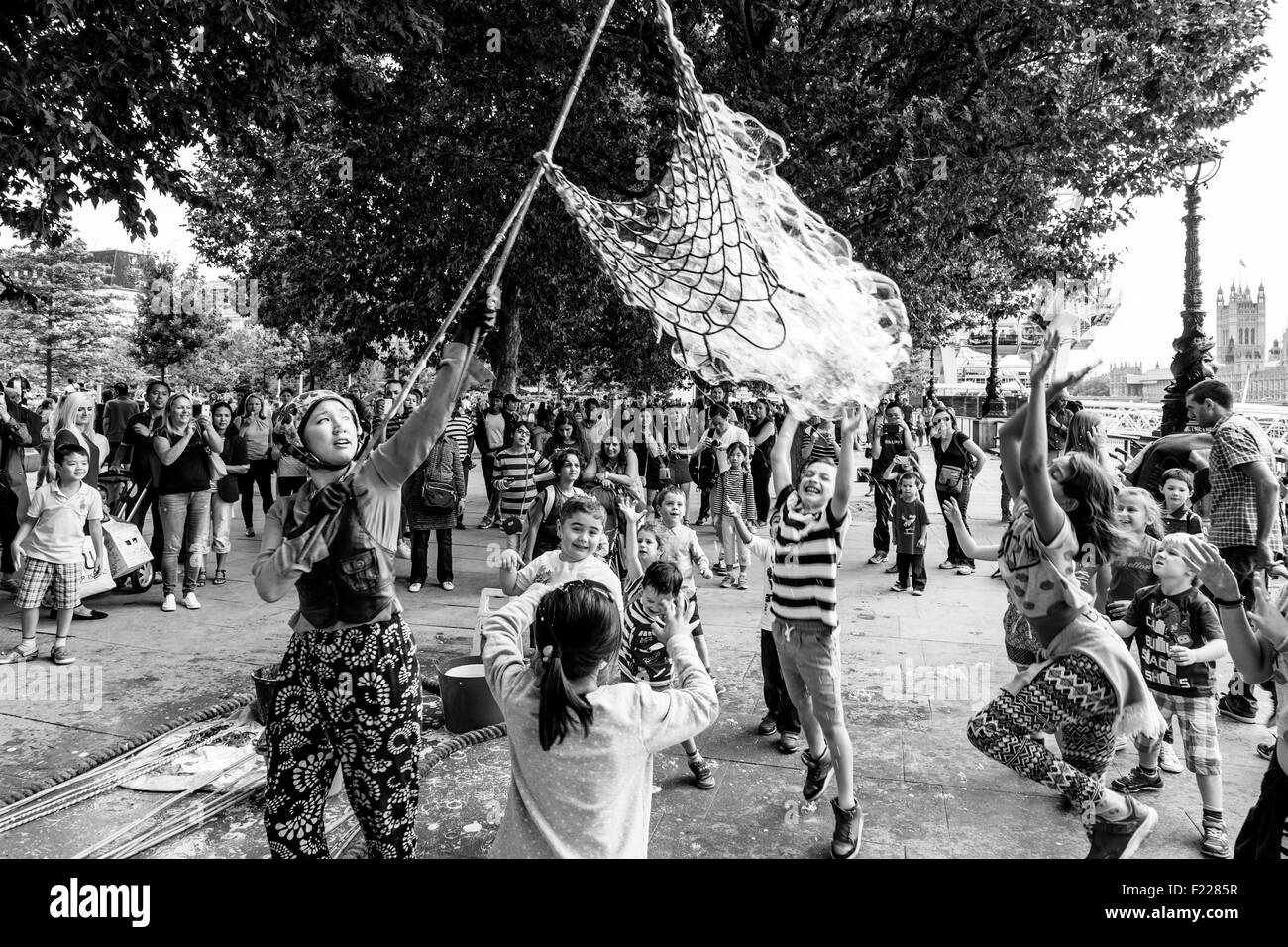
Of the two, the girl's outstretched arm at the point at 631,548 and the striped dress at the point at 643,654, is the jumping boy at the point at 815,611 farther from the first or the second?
the girl's outstretched arm at the point at 631,548

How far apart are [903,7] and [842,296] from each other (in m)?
9.83

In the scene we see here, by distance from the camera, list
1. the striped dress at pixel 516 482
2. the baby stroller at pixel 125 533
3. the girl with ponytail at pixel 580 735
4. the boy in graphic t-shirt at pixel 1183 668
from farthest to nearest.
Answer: the striped dress at pixel 516 482 < the baby stroller at pixel 125 533 < the boy in graphic t-shirt at pixel 1183 668 < the girl with ponytail at pixel 580 735

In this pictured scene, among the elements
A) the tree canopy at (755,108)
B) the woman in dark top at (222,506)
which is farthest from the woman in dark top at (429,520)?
the tree canopy at (755,108)

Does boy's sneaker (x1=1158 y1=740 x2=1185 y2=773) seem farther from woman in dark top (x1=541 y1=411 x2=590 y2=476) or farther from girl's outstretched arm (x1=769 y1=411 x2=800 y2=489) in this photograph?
woman in dark top (x1=541 y1=411 x2=590 y2=476)

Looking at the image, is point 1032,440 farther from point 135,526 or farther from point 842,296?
point 135,526

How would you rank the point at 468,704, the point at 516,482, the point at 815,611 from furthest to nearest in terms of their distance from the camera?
the point at 516,482
the point at 468,704
the point at 815,611

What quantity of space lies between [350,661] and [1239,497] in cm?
507

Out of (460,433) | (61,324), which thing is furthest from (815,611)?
(61,324)

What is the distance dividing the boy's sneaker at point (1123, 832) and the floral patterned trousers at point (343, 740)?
2156 millimetres

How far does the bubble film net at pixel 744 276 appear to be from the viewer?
355cm

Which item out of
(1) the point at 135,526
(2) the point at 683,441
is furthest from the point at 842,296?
(2) the point at 683,441

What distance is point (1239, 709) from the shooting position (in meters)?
5.11

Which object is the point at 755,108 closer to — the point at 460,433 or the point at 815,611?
the point at 460,433
